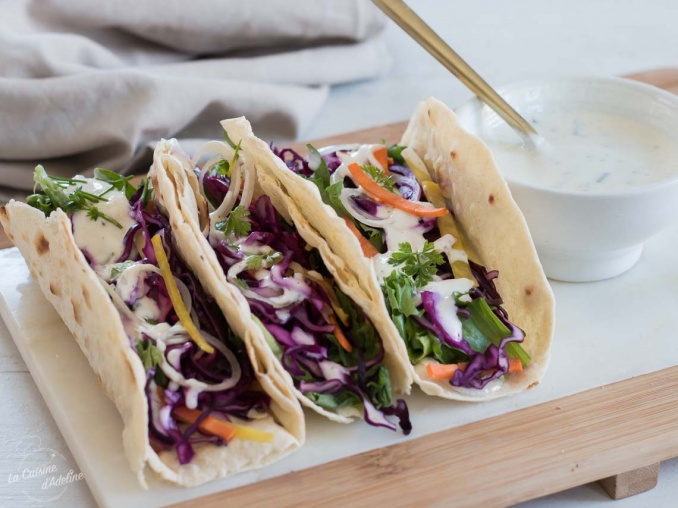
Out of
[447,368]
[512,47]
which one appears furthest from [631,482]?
[512,47]

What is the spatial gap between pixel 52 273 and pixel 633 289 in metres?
1.99

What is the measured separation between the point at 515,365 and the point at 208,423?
92 centimetres

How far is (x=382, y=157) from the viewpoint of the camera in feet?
11.4

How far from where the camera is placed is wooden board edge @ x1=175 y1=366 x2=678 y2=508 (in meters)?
2.51

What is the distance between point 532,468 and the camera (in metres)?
2.59

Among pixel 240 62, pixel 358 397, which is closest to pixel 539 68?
pixel 240 62

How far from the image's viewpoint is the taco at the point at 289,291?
2.67m

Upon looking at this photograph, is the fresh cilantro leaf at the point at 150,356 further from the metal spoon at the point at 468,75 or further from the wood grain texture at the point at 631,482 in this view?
the metal spoon at the point at 468,75

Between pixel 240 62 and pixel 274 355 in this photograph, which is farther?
pixel 240 62

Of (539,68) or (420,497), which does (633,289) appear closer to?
(420,497)

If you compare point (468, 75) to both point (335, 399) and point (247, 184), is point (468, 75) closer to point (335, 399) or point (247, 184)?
point (247, 184)

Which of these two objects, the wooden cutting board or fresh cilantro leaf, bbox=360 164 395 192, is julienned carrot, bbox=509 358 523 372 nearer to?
the wooden cutting board

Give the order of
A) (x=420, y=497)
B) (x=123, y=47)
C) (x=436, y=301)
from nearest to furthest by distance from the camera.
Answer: (x=420, y=497)
(x=436, y=301)
(x=123, y=47)

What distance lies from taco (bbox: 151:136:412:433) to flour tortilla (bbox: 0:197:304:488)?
0.12m
